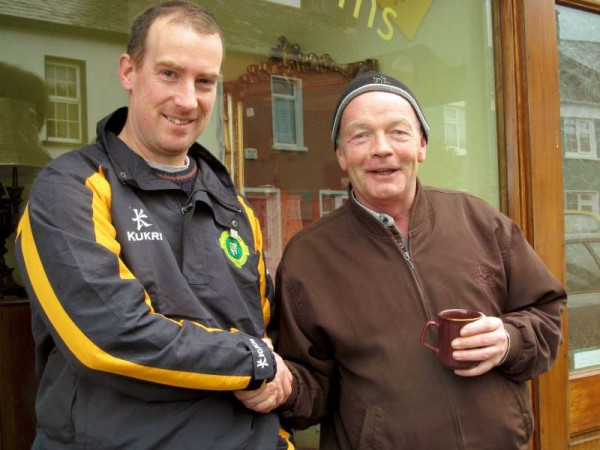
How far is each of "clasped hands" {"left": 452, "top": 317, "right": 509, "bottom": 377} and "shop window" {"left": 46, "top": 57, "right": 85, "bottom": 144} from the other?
2170mm

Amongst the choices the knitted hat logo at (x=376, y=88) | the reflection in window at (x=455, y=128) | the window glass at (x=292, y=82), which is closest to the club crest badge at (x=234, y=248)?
the knitted hat logo at (x=376, y=88)

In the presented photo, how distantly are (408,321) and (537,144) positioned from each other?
68.4 inches

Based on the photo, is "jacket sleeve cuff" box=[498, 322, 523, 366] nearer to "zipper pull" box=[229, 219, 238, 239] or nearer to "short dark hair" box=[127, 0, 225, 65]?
"zipper pull" box=[229, 219, 238, 239]

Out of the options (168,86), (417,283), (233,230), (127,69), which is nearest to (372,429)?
(417,283)

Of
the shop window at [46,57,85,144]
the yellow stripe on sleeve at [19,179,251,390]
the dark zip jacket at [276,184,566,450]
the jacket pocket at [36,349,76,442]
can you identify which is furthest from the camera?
the shop window at [46,57,85,144]

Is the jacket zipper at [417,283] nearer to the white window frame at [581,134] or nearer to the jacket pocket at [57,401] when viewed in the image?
the jacket pocket at [57,401]

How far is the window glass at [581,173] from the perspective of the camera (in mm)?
3773

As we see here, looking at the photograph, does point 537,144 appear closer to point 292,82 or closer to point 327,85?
point 327,85

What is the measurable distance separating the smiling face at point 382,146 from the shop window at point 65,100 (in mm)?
1627

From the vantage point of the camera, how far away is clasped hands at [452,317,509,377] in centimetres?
195

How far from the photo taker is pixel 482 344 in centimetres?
197

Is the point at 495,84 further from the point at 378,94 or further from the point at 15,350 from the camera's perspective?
the point at 15,350

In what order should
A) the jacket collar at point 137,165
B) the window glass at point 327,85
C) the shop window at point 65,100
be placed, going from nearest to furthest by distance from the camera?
the jacket collar at point 137,165, the shop window at point 65,100, the window glass at point 327,85

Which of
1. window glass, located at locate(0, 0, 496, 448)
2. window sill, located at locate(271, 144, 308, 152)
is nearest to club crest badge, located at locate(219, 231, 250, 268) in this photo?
window glass, located at locate(0, 0, 496, 448)
